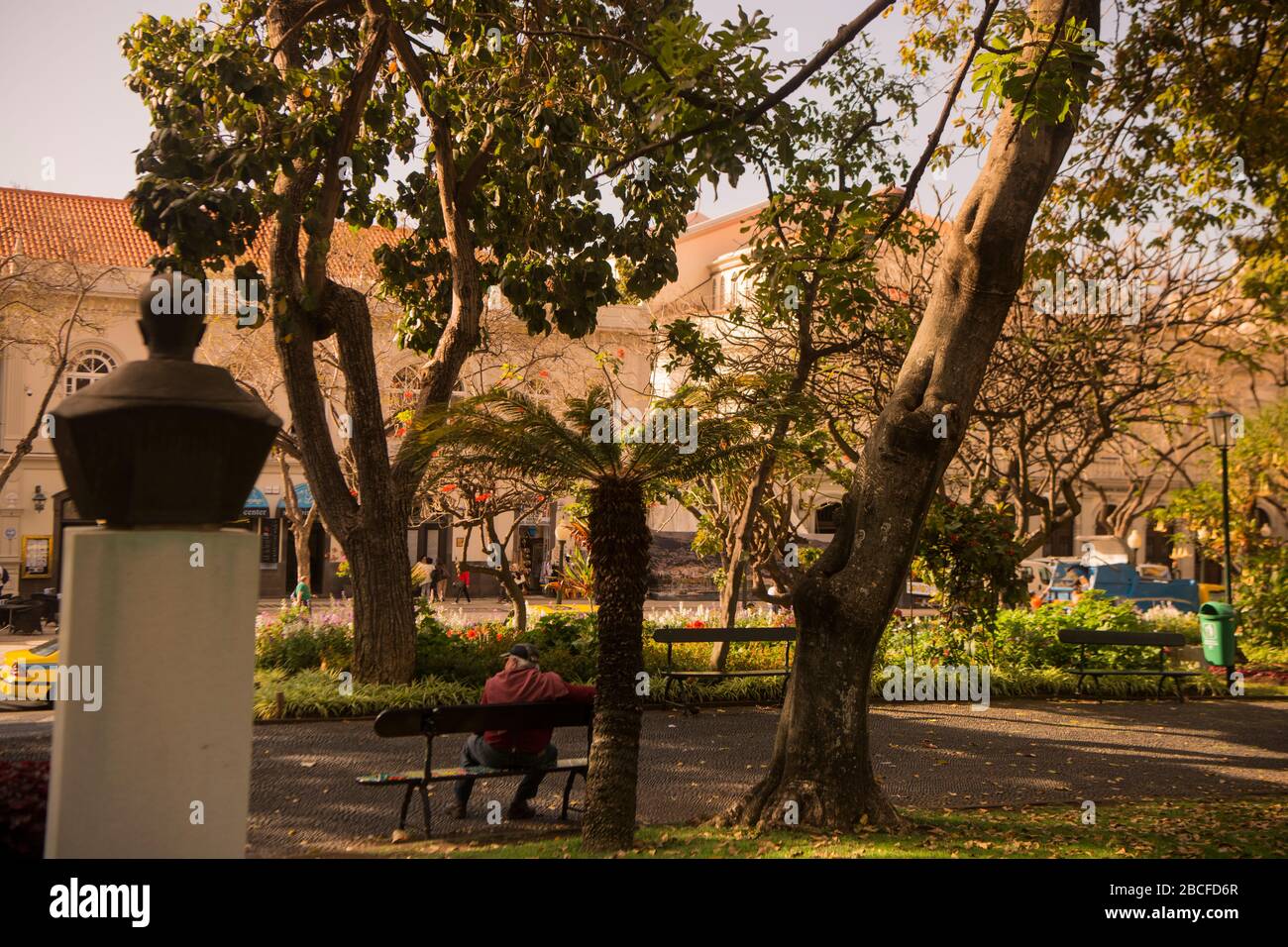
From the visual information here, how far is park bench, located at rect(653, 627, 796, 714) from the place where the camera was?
1331 cm

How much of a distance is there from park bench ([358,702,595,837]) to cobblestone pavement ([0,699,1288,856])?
328 millimetres

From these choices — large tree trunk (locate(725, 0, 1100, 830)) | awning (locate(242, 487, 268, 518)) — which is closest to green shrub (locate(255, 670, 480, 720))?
large tree trunk (locate(725, 0, 1100, 830))

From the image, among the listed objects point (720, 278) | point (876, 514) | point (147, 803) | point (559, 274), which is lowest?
point (147, 803)

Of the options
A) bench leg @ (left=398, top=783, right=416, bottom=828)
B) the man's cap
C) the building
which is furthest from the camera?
the building

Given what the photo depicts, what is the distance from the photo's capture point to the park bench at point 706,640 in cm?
1331

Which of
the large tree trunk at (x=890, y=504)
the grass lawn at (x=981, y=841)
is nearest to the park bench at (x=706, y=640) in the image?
the grass lawn at (x=981, y=841)

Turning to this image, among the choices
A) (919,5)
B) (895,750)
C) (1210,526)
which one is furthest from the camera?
(1210,526)

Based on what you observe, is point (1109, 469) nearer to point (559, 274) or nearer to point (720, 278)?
point (720, 278)

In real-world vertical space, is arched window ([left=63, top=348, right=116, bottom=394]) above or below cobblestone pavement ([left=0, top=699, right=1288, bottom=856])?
above

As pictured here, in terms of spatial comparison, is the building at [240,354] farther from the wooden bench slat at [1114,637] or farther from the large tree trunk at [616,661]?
the large tree trunk at [616,661]

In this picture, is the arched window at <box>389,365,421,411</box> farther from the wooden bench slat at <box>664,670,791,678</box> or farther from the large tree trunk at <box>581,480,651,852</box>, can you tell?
the large tree trunk at <box>581,480,651,852</box>

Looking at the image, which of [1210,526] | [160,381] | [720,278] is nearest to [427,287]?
[160,381]

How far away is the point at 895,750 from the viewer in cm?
1093

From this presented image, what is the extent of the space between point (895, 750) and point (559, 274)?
5.85m
